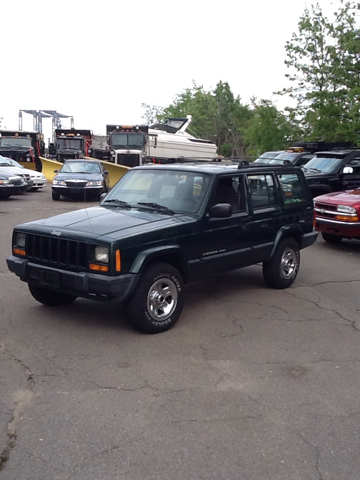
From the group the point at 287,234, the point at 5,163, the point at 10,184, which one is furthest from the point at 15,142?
the point at 287,234

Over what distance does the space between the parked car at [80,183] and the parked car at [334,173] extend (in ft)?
25.9

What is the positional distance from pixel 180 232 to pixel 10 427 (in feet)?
9.90

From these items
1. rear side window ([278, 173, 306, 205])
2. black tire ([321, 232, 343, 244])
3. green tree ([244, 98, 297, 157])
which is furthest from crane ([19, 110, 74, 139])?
rear side window ([278, 173, 306, 205])

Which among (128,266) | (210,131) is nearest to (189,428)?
(128,266)

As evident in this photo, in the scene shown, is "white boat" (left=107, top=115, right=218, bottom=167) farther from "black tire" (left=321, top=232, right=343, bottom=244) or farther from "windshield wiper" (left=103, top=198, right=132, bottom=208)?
"windshield wiper" (left=103, top=198, right=132, bottom=208)

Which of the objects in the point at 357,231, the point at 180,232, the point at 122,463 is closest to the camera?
the point at 122,463

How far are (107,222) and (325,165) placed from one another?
11.2 m

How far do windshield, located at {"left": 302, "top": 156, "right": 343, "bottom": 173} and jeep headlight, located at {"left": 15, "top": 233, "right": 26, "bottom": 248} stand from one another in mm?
11259

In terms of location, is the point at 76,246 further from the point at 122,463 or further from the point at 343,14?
the point at 343,14

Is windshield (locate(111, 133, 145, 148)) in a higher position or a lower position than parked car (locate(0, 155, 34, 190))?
higher

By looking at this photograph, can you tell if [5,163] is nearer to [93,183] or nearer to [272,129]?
[93,183]

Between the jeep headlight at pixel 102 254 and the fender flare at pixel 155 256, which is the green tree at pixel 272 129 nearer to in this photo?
the fender flare at pixel 155 256

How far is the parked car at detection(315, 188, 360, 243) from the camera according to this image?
11.6 meters

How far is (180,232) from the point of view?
21.3 ft
